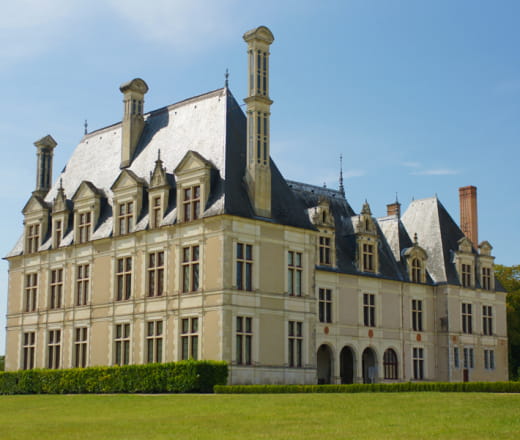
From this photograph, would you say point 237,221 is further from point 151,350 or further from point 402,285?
point 402,285

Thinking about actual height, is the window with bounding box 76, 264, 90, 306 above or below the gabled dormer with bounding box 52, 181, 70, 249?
below

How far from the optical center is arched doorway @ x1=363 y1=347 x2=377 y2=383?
4709 centimetres

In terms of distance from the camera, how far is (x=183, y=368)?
3534cm

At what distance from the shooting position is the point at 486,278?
5338 centimetres

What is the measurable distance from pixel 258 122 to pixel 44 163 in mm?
18599

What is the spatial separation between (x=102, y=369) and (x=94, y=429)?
68.9ft

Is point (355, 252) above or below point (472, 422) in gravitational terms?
above

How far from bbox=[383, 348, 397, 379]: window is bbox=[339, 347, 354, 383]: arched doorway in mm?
2017

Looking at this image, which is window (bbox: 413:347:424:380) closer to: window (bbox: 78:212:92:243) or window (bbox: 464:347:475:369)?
window (bbox: 464:347:475:369)

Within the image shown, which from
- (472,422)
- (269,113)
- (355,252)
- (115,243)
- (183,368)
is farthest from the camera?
(355,252)

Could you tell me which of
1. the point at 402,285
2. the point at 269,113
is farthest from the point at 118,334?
the point at 402,285

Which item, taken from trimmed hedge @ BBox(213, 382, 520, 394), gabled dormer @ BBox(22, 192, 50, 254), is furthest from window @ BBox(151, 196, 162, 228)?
trimmed hedge @ BBox(213, 382, 520, 394)

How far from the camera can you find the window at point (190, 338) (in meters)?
37.6

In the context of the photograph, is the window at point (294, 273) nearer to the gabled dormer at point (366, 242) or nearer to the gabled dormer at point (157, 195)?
the gabled dormer at point (157, 195)
